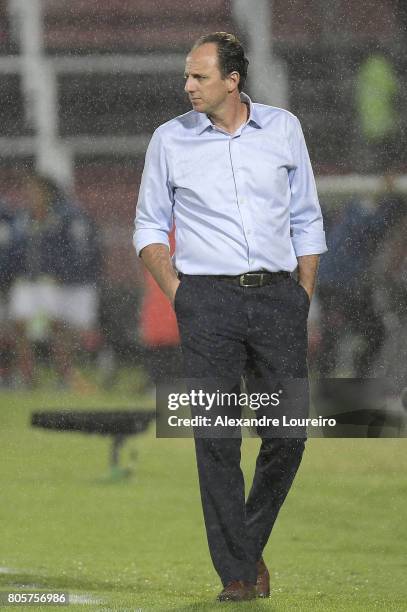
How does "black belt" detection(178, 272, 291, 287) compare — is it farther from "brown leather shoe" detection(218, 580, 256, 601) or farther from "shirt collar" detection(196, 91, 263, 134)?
"brown leather shoe" detection(218, 580, 256, 601)

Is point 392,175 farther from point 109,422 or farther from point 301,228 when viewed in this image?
point 109,422

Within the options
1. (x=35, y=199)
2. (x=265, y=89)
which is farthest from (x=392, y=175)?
(x=35, y=199)

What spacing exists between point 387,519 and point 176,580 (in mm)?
703

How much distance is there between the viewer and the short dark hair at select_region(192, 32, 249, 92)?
3939 millimetres

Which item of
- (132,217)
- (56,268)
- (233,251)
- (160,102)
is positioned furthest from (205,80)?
(56,268)

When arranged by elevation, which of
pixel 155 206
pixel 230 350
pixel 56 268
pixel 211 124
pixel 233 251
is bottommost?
pixel 230 350

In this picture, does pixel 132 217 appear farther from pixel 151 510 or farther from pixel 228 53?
pixel 151 510

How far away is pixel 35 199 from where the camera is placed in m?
4.60

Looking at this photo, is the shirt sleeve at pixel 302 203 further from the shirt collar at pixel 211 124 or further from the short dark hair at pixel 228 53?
the short dark hair at pixel 228 53

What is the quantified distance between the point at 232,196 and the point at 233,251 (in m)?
0.15

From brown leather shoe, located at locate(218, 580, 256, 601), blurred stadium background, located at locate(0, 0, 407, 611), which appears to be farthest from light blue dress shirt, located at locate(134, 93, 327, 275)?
brown leather shoe, located at locate(218, 580, 256, 601)

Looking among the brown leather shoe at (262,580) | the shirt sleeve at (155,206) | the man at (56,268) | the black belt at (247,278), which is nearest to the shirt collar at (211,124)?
the shirt sleeve at (155,206)

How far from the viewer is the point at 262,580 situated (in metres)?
4.06

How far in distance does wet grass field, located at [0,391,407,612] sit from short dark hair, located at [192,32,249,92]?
1.14 m
